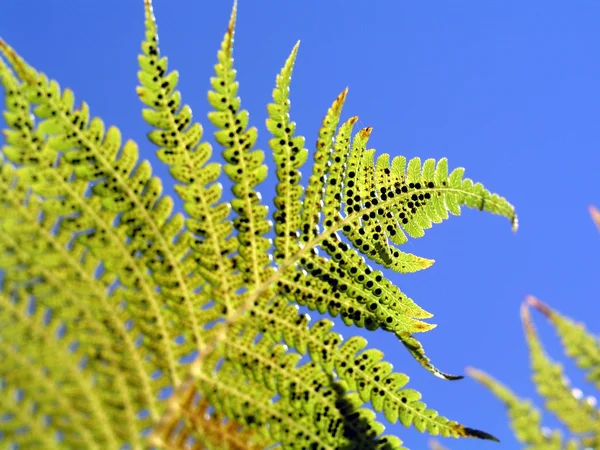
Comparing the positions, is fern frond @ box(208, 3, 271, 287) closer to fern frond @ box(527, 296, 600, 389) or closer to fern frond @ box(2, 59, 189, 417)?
fern frond @ box(2, 59, 189, 417)

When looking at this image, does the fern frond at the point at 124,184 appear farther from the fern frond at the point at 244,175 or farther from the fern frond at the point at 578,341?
the fern frond at the point at 578,341

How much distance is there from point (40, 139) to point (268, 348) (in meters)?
1.04

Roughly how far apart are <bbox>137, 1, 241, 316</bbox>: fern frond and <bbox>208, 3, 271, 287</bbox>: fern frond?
2.4 inches

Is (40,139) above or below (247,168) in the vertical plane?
below

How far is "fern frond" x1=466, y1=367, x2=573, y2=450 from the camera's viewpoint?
6.22ft

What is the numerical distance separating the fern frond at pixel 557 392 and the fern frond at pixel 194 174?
1055mm

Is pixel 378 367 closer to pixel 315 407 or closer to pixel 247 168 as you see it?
pixel 315 407

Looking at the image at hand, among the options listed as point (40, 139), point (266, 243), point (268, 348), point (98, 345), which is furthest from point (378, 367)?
point (40, 139)

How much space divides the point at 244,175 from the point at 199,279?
432 mm

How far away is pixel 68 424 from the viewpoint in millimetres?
1610

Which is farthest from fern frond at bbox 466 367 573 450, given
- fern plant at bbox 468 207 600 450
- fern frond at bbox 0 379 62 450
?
fern frond at bbox 0 379 62 450

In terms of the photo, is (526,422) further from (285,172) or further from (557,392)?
(285,172)

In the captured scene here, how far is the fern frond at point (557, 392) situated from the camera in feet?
6.70

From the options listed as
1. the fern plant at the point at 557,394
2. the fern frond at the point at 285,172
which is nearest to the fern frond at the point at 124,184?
the fern frond at the point at 285,172
